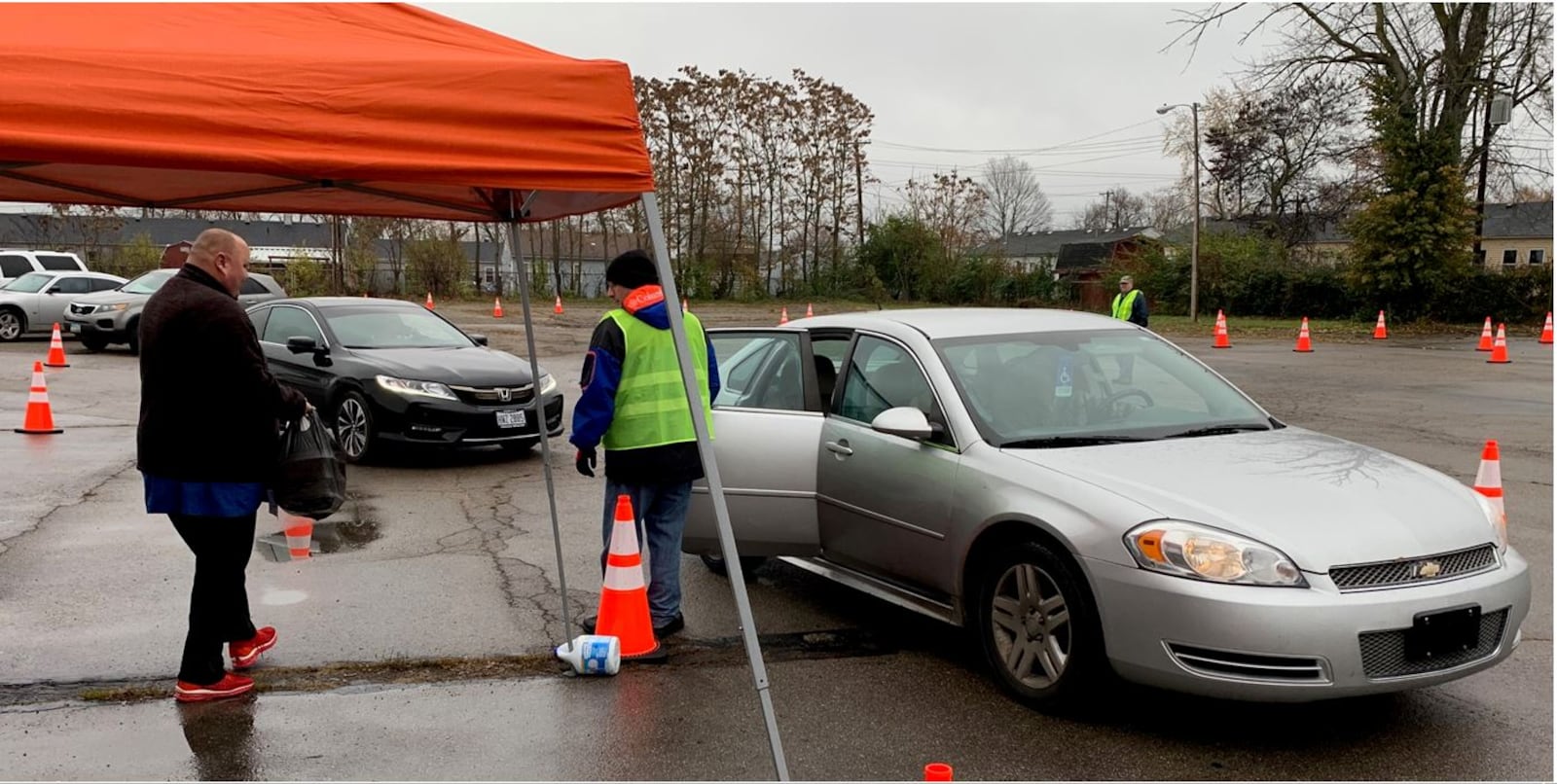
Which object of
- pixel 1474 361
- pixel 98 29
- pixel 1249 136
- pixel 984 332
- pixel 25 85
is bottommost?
pixel 1474 361

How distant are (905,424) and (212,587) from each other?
111 inches

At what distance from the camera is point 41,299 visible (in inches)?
892

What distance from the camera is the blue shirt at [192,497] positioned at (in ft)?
14.3

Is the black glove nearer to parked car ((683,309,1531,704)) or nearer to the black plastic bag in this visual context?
parked car ((683,309,1531,704))

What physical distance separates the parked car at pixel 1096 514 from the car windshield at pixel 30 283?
21.8 m

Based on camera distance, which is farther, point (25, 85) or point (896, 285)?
point (896, 285)

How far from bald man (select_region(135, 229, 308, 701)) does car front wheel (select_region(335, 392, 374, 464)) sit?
5.66 meters

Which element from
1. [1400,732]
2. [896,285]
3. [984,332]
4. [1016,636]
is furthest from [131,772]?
[896,285]

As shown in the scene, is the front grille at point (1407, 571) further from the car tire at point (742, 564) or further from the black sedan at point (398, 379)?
the black sedan at point (398, 379)

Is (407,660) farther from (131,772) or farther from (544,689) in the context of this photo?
(131,772)

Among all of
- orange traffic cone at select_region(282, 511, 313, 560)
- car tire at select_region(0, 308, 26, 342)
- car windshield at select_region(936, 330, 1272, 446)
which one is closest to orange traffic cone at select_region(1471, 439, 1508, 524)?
car windshield at select_region(936, 330, 1272, 446)

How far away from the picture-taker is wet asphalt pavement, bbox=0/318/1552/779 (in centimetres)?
406

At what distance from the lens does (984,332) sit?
5.57 metres

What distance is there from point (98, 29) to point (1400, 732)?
4.85 m
